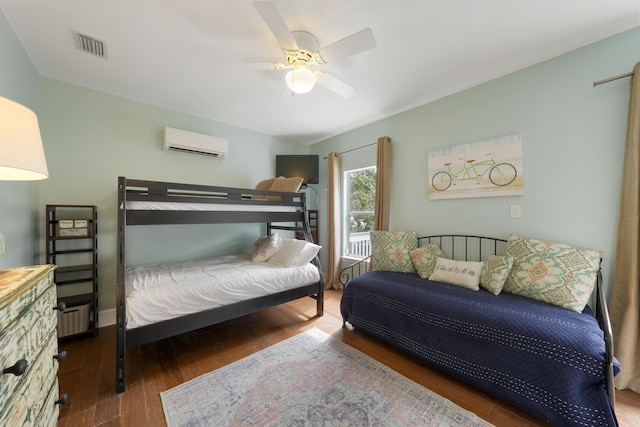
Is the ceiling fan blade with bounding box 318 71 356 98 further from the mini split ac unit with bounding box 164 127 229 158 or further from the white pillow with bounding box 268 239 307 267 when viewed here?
the mini split ac unit with bounding box 164 127 229 158

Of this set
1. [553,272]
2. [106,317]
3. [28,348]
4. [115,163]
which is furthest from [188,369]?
[553,272]

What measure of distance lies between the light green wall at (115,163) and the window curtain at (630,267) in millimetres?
3841

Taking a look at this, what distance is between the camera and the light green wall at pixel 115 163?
7.81 ft

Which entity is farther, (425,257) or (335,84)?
(425,257)

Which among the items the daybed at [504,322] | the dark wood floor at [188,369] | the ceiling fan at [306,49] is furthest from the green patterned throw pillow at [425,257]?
the ceiling fan at [306,49]

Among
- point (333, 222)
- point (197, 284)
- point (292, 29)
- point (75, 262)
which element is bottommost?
point (197, 284)

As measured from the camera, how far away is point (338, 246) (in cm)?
378

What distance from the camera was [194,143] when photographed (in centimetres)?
305

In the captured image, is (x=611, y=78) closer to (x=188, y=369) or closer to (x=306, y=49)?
(x=306, y=49)

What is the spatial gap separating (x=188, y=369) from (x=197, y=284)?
2.10ft

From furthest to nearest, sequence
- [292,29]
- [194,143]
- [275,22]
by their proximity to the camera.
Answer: [194,143] < [292,29] < [275,22]

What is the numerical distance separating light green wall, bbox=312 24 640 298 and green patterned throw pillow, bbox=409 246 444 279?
0.25m

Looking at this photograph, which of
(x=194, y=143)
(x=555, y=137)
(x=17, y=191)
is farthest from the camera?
(x=194, y=143)

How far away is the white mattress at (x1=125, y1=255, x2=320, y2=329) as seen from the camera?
Answer: 1753 mm
